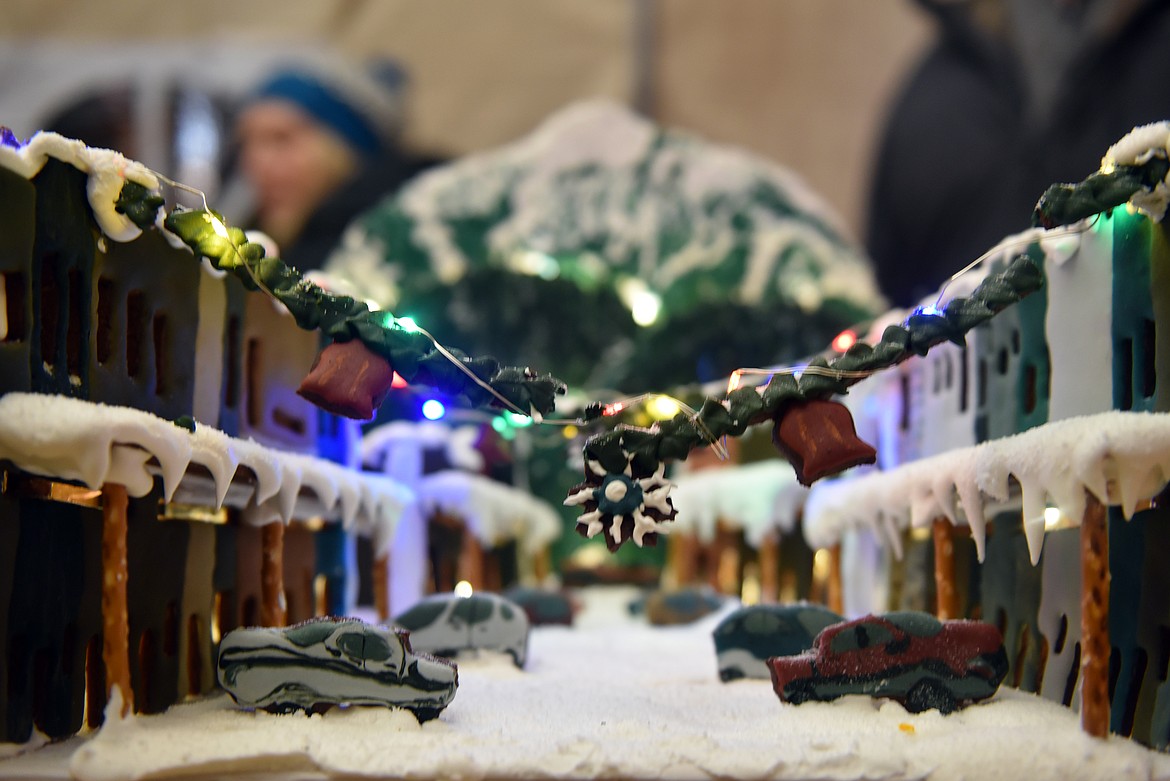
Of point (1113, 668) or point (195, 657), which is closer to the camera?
point (1113, 668)

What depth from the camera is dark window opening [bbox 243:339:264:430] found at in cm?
492

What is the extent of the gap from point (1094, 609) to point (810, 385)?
1073mm

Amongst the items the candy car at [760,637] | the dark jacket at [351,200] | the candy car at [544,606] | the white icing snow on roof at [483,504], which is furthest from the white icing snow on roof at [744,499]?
the dark jacket at [351,200]

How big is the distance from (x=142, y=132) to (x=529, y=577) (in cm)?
597

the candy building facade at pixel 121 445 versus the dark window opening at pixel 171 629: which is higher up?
the candy building facade at pixel 121 445

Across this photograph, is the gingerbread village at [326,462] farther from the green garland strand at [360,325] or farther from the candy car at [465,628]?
the candy car at [465,628]

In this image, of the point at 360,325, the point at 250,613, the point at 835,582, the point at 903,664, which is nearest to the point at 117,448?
the point at 360,325

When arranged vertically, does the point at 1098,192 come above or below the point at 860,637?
above

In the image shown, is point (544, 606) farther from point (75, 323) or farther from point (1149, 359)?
point (1149, 359)

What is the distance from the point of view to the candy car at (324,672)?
379 centimetres

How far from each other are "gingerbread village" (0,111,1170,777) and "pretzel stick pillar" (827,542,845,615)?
1625 millimetres

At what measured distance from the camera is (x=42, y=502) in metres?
3.57

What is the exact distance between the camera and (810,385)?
3820 mm

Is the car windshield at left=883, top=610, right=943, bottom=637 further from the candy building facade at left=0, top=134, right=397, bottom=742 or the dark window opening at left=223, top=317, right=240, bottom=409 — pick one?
the dark window opening at left=223, top=317, right=240, bottom=409
